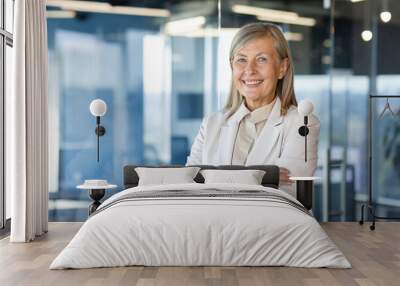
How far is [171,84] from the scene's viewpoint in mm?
7754

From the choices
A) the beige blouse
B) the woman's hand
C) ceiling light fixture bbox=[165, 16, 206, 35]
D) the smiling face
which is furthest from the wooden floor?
ceiling light fixture bbox=[165, 16, 206, 35]

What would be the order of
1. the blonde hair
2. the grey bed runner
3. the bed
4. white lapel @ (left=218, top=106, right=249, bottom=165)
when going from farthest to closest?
the blonde hair
white lapel @ (left=218, top=106, right=249, bottom=165)
the grey bed runner
the bed

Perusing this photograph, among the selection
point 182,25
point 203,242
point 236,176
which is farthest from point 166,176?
point 203,242

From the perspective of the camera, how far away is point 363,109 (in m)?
7.74

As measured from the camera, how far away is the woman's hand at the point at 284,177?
7.20m

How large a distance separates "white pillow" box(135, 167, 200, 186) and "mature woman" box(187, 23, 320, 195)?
723mm

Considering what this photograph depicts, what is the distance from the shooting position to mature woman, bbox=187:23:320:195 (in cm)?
731

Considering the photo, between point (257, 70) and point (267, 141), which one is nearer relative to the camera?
point (267, 141)

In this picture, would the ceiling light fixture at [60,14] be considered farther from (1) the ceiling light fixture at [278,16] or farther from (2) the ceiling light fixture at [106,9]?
(1) the ceiling light fixture at [278,16]

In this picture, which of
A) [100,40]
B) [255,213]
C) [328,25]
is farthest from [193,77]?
[255,213]

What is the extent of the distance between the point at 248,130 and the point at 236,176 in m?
0.98

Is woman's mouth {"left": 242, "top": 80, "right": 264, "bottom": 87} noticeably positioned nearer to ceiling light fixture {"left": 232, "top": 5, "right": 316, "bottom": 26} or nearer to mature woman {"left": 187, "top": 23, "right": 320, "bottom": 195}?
mature woman {"left": 187, "top": 23, "right": 320, "bottom": 195}

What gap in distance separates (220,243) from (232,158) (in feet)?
9.38

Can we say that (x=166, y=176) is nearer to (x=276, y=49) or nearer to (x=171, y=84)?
(x=171, y=84)
